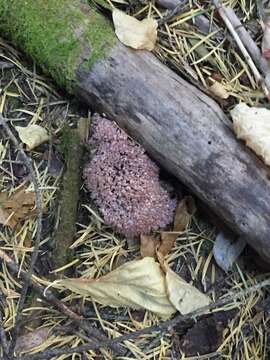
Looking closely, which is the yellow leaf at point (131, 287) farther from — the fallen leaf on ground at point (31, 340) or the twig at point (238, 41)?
the twig at point (238, 41)

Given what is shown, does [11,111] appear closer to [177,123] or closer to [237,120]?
[177,123]

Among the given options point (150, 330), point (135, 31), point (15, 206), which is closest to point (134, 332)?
point (150, 330)

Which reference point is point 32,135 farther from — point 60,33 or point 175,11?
point 175,11

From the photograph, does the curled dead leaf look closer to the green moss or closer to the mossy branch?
the mossy branch

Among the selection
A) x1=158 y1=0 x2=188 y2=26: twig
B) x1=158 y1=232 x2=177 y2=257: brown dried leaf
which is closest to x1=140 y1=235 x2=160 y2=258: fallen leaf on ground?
x1=158 y1=232 x2=177 y2=257: brown dried leaf

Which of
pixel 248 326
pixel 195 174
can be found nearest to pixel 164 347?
pixel 248 326

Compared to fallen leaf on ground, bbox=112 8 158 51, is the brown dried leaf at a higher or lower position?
lower

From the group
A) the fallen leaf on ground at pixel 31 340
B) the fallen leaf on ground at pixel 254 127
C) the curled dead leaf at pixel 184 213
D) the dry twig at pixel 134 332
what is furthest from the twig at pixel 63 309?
the fallen leaf on ground at pixel 254 127
